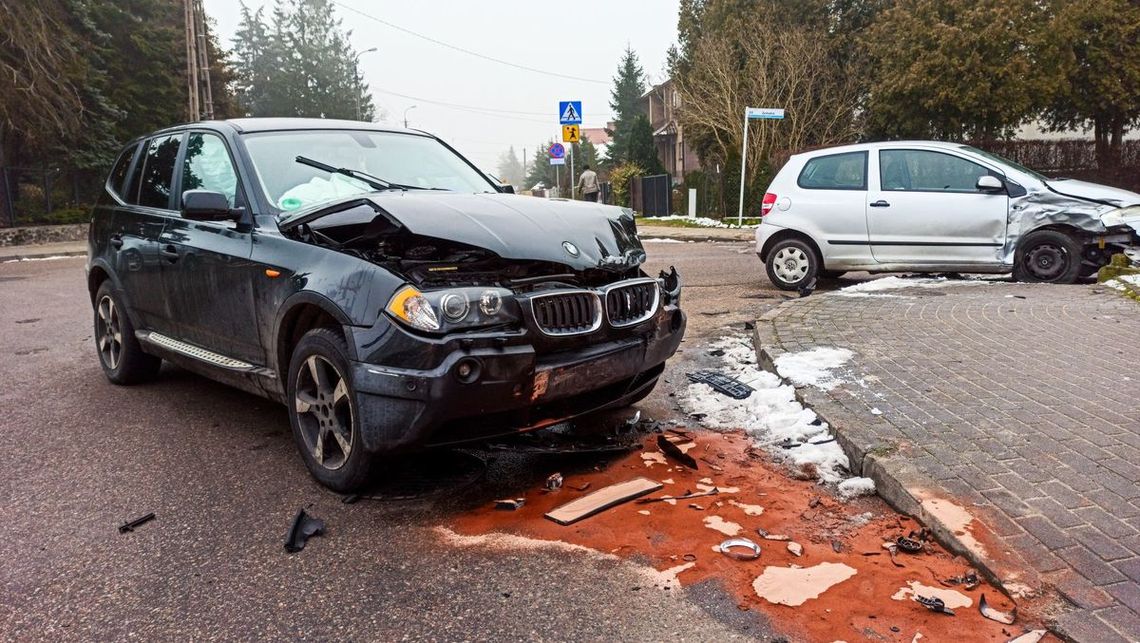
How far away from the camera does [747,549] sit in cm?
305

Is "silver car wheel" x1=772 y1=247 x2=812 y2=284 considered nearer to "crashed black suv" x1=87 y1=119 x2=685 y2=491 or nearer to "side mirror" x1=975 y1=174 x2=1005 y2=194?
"side mirror" x1=975 y1=174 x2=1005 y2=194

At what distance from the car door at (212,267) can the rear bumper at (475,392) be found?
115 cm

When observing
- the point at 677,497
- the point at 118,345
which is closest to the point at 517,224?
the point at 677,497

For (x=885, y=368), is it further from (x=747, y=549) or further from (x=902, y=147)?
(x=902, y=147)

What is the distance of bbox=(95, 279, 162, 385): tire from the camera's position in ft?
18.5

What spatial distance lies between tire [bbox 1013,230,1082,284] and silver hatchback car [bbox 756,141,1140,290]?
0.4 inches

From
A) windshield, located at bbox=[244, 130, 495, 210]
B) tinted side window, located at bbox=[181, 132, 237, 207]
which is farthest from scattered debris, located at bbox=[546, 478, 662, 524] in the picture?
tinted side window, located at bbox=[181, 132, 237, 207]

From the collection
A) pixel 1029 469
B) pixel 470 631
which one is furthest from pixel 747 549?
pixel 1029 469

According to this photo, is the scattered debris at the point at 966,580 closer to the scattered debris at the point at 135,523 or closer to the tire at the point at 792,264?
the scattered debris at the point at 135,523

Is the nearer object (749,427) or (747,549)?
(747,549)

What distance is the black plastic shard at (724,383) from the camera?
5117 millimetres

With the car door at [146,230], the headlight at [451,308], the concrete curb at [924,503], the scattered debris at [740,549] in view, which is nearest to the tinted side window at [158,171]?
the car door at [146,230]

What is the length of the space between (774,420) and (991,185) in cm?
604

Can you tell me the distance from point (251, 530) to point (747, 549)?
2071 millimetres
